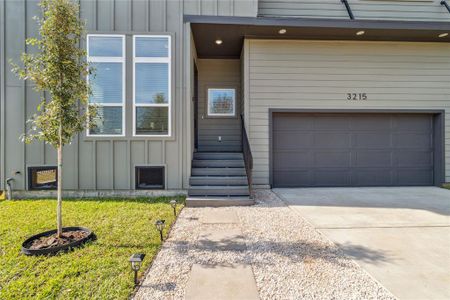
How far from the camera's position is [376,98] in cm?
686

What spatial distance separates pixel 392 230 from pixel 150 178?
15.0ft

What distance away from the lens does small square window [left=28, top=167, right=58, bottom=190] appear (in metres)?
5.48

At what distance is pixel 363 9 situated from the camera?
22.9 feet

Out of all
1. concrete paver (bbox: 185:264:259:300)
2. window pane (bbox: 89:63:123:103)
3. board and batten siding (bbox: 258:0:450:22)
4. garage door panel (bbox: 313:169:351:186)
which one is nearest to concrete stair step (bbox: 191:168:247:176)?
window pane (bbox: 89:63:123:103)

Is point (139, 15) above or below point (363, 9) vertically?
below

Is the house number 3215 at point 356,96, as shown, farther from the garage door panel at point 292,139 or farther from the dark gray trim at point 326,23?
the dark gray trim at point 326,23

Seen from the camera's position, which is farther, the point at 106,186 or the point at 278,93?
the point at 278,93

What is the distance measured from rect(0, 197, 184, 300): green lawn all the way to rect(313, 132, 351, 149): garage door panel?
4.43 meters

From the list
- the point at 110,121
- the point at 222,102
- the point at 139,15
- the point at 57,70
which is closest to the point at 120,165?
the point at 110,121

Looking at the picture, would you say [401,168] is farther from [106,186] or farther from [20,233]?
[20,233]

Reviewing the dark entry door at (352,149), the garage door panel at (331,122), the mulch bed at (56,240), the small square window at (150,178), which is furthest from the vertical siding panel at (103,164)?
the garage door panel at (331,122)

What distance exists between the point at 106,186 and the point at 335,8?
750cm

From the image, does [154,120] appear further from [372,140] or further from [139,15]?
[372,140]

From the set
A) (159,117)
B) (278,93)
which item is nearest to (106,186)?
(159,117)
